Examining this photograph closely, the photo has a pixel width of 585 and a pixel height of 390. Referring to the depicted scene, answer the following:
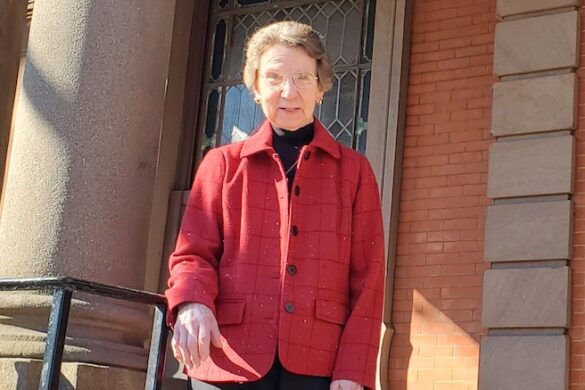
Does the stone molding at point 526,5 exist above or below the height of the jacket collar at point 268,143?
above

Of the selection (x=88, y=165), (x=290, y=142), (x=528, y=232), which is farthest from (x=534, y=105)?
(x=290, y=142)

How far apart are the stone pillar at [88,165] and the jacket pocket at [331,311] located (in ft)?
7.65

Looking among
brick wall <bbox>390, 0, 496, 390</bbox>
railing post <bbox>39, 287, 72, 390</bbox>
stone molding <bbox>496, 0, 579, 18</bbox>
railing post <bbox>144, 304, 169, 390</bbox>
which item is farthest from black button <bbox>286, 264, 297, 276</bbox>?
stone molding <bbox>496, 0, 579, 18</bbox>

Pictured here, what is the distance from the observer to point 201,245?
3.81 metres

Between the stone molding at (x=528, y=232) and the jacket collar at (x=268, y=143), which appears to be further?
the stone molding at (x=528, y=232)

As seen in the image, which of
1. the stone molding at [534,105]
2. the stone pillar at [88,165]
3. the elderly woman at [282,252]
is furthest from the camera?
the stone molding at [534,105]

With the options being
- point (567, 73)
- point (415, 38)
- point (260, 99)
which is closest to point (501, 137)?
point (567, 73)

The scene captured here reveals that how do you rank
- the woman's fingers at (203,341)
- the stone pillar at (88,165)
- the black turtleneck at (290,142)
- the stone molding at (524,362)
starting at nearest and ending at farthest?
the woman's fingers at (203,341) < the black turtleneck at (290,142) < the stone pillar at (88,165) < the stone molding at (524,362)

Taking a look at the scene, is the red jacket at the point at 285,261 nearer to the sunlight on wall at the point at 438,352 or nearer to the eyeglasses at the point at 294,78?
the eyeglasses at the point at 294,78

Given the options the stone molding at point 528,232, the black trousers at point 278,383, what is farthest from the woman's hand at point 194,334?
the stone molding at point 528,232

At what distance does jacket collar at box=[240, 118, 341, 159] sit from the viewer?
3.91 m

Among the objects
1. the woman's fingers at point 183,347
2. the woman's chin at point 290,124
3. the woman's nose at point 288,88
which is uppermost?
the woman's nose at point 288,88

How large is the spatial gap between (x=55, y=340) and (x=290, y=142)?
104cm

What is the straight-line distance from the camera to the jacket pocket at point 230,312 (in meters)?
3.71
